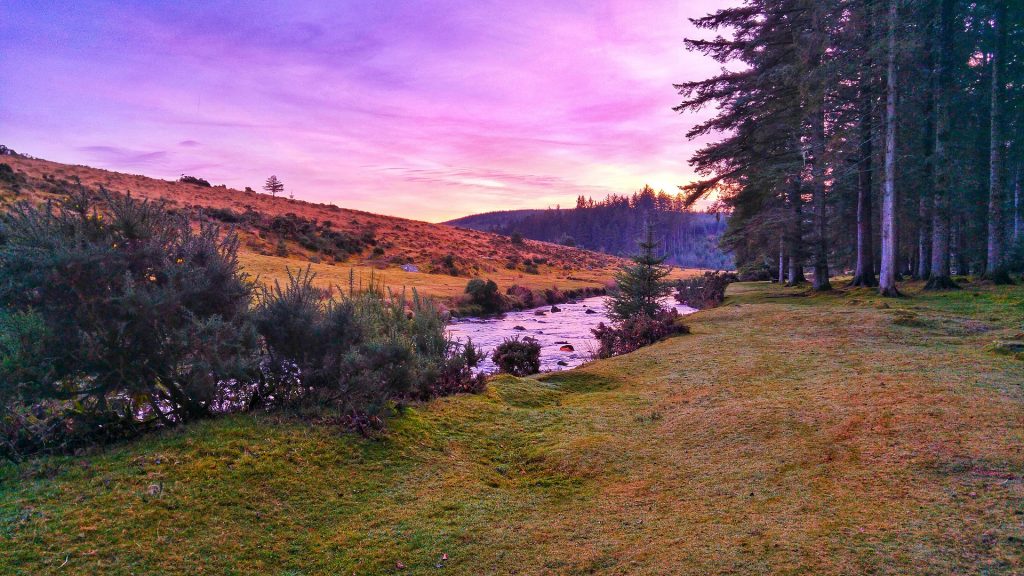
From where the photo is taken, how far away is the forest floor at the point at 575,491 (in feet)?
11.5

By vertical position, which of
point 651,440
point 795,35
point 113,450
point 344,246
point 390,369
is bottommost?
point 651,440

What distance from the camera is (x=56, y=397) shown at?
4.61 m

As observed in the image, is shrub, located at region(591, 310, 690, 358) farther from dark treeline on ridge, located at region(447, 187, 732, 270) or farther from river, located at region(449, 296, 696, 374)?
dark treeline on ridge, located at region(447, 187, 732, 270)

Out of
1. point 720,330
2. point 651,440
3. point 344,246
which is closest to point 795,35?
point 720,330

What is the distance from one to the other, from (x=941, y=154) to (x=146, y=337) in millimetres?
26103

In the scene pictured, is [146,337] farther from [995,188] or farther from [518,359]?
[995,188]

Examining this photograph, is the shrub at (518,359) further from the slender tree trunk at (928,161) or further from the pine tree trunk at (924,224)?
the pine tree trunk at (924,224)

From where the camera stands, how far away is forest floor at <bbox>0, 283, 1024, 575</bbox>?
11.5 ft

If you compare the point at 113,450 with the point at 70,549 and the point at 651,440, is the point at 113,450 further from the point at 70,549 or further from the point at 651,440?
the point at 651,440

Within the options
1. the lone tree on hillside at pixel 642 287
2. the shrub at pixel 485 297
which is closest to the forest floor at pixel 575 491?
the lone tree on hillside at pixel 642 287

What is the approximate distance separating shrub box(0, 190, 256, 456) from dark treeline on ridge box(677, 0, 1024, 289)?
68.4 ft

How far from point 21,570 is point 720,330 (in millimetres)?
14953

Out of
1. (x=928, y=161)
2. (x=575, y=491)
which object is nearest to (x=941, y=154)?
(x=928, y=161)

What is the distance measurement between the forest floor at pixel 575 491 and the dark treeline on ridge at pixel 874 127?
15.7m
